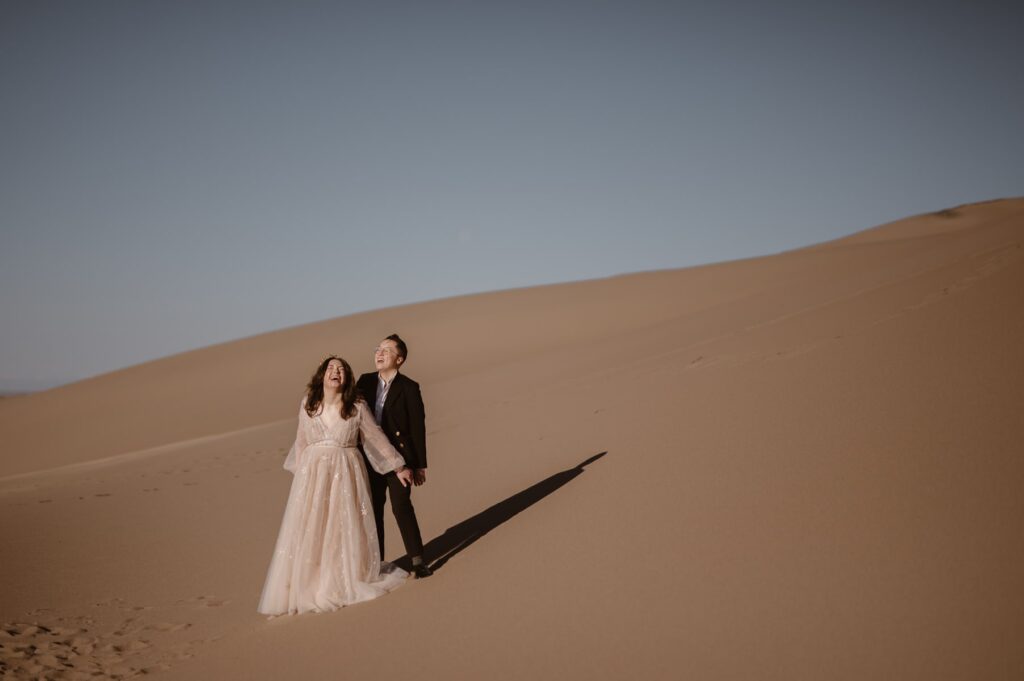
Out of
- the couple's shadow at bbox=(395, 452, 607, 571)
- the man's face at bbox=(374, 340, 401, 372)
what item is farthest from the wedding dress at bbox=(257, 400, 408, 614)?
the couple's shadow at bbox=(395, 452, 607, 571)

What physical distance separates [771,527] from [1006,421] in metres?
1.92

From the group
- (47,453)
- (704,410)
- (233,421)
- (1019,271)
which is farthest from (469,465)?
(47,453)

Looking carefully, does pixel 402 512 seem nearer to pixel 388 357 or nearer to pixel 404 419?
pixel 404 419

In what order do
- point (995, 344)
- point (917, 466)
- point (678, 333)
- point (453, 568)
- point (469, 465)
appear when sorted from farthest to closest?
point (678, 333), point (469, 465), point (995, 344), point (453, 568), point (917, 466)

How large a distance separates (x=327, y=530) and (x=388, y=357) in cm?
122

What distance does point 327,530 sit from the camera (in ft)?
16.1

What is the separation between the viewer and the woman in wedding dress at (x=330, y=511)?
192 inches

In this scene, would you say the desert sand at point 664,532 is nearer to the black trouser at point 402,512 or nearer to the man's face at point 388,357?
the black trouser at point 402,512

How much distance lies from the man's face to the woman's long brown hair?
270mm

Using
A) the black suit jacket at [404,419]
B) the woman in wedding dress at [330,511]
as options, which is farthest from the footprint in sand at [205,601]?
the black suit jacket at [404,419]

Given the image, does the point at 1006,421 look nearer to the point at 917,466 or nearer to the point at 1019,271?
the point at 917,466

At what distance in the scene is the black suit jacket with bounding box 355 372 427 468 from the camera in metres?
5.23

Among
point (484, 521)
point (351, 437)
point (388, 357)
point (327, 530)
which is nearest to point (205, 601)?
point (327, 530)

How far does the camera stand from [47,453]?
20797mm
